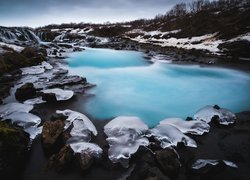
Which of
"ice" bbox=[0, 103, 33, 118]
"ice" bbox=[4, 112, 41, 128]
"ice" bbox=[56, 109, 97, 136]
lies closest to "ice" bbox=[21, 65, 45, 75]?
"ice" bbox=[0, 103, 33, 118]

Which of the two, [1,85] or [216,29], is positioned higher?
[216,29]

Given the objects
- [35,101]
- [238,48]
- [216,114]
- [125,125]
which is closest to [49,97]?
[35,101]

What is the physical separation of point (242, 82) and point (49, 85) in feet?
34.2

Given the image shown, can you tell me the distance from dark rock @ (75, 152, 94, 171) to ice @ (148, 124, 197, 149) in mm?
1799

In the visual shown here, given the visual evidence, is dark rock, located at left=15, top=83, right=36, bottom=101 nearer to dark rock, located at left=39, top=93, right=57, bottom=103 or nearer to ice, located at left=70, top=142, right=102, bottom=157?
dark rock, located at left=39, top=93, right=57, bottom=103

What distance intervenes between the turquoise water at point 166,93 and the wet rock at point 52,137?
1.78m

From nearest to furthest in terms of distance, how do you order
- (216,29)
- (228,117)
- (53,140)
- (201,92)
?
(53,140)
(228,117)
(201,92)
(216,29)

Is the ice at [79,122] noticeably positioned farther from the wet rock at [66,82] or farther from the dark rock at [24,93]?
the wet rock at [66,82]

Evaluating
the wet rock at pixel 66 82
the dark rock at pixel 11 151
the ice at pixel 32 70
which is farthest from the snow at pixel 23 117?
the ice at pixel 32 70

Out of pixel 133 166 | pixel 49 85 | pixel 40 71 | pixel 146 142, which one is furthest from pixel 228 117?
pixel 40 71

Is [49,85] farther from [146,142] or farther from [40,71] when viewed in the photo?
[146,142]

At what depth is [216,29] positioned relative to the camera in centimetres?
2605

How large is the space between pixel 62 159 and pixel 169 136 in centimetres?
272

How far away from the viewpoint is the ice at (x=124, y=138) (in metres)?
4.69
